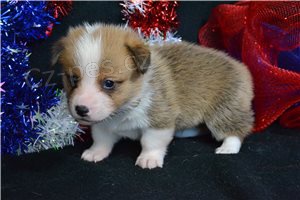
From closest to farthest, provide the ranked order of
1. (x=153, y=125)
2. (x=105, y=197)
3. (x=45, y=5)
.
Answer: (x=105, y=197)
(x=153, y=125)
(x=45, y=5)

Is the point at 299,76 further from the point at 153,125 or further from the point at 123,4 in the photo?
the point at 123,4

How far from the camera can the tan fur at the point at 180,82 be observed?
2.11m

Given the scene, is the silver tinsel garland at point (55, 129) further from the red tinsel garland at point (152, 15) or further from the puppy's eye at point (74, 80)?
the red tinsel garland at point (152, 15)

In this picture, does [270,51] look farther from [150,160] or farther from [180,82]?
[150,160]

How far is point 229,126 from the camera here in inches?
100

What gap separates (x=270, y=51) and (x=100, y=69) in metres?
1.25

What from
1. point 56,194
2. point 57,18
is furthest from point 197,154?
point 57,18

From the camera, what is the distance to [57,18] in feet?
9.36

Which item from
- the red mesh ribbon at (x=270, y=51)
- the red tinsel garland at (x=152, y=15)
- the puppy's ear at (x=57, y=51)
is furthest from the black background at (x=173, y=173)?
the red tinsel garland at (x=152, y=15)

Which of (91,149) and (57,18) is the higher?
(57,18)

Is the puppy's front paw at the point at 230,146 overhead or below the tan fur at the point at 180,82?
below

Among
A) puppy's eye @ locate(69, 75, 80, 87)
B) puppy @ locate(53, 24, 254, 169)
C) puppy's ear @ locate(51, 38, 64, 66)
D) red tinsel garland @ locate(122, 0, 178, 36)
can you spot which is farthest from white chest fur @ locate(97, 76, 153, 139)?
red tinsel garland @ locate(122, 0, 178, 36)

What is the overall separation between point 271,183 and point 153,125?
2.14ft

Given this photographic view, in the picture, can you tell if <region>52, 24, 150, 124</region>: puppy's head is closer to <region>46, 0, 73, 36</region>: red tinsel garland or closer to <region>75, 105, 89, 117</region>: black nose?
<region>75, 105, 89, 117</region>: black nose
